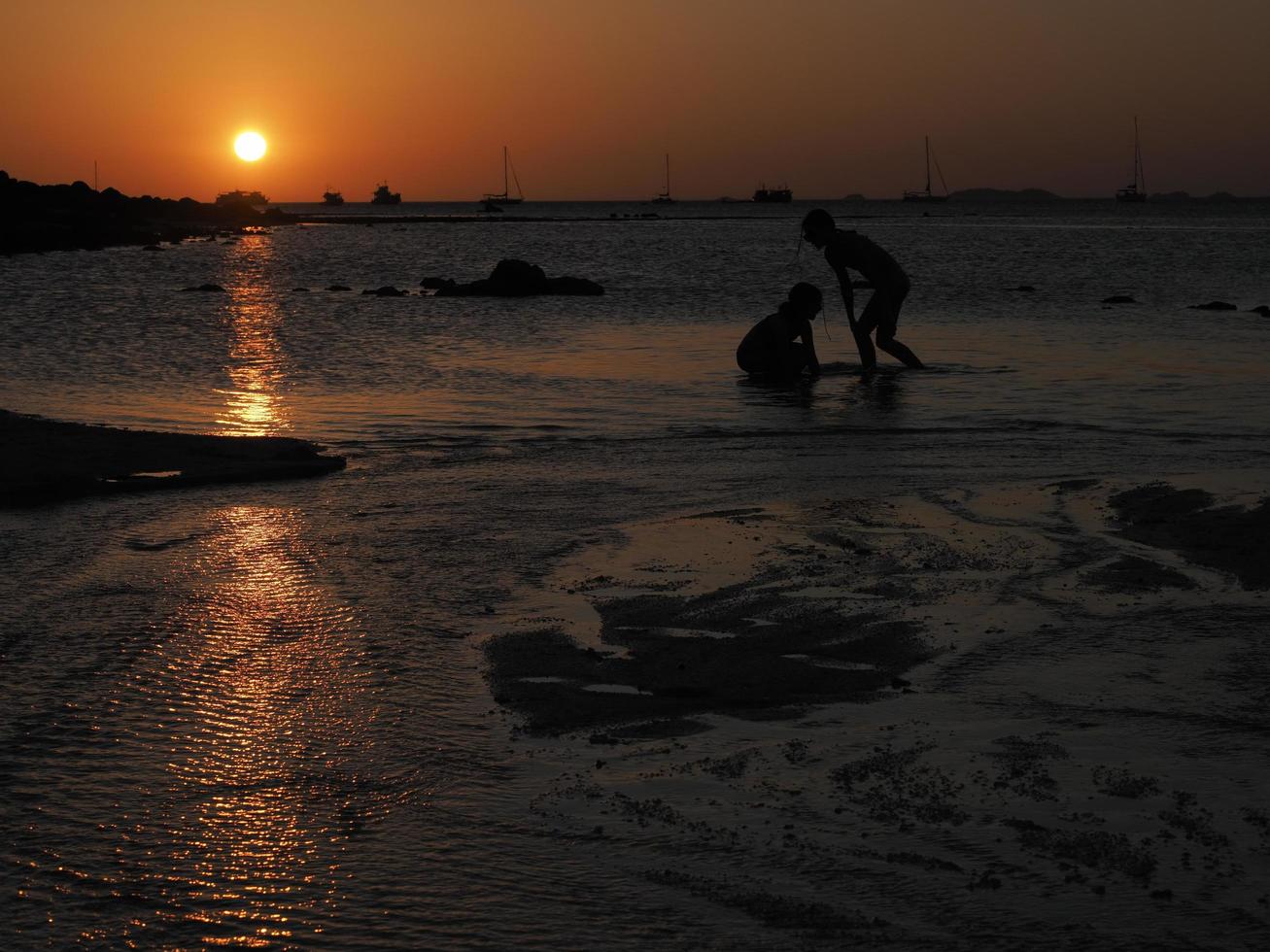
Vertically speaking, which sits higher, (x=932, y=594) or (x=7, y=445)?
(x=7, y=445)

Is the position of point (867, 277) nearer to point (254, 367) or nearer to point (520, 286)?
point (254, 367)

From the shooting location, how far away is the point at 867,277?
15.2 meters

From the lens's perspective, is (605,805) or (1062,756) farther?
(1062,756)

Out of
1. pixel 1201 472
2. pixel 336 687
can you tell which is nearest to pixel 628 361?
pixel 1201 472

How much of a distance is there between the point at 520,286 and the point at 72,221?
4617 centimetres

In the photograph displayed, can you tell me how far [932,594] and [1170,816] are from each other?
227 centimetres

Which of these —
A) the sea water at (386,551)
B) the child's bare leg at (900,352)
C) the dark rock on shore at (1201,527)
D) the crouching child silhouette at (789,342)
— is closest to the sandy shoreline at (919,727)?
the dark rock on shore at (1201,527)

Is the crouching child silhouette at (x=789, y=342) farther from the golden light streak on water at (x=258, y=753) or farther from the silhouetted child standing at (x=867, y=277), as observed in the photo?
the golden light streak on water at (x=258, y=753)

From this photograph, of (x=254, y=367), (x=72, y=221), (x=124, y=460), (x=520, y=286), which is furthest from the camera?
(x=72, y=221)

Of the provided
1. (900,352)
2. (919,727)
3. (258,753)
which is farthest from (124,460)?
(900,352)

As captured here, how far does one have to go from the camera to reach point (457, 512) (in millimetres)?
7852

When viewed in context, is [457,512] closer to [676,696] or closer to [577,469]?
[577,469]

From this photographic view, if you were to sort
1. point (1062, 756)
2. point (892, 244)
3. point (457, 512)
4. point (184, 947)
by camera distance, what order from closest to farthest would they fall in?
point (184, 947) < point (1062, 756) < point (457, 512) < point (892, 244)

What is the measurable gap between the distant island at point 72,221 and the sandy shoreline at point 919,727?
171 ft
